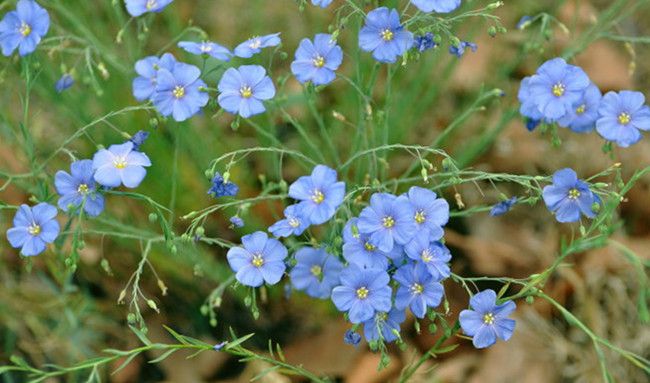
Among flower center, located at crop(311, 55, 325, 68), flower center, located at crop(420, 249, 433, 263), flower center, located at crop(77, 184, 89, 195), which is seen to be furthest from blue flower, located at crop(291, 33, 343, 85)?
Answer: flower center, located at crop(77, 184, 89, 195)

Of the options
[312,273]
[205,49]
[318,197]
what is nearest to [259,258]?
[318,197]

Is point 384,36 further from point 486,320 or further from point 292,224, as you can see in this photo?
point 486,320

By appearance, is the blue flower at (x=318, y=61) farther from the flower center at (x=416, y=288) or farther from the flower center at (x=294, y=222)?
the flower center at (x=416, y=288)

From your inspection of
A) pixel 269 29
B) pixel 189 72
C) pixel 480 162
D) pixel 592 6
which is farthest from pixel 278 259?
pixel 592 6

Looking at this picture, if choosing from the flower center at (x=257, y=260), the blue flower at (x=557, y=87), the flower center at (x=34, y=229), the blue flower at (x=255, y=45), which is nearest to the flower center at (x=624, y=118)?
the blue flower at (x=557, y=87)

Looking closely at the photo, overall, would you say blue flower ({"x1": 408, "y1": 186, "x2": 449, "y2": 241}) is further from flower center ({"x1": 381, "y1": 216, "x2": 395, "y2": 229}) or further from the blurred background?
the blurred background
